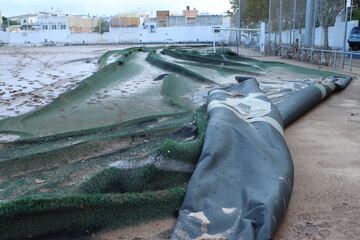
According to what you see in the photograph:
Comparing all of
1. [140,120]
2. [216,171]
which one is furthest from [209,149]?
[140,120]

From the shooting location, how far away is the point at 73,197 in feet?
8.45

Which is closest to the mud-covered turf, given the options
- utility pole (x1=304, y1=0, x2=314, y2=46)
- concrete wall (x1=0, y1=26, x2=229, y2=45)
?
utility pole (x1=304, y1=0, x2=314, y2=46)

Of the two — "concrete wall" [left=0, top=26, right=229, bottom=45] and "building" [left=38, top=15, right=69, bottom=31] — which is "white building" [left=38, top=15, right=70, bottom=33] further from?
"concrete wall" [left=0, top=26, right=229, bottom=45]

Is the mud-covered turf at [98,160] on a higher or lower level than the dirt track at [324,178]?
higher

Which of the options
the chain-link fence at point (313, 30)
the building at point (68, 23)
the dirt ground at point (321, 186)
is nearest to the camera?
the dirt ground at point (321, 186)

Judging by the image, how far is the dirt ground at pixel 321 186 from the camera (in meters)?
2.70

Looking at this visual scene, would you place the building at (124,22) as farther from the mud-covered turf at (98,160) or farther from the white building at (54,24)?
the mud-covered turf at (98,160)

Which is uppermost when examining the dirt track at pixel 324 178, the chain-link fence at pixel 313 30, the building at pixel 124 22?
the building at pixel 124 22

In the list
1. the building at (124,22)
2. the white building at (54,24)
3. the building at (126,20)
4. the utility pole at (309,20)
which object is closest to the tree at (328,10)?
the utility pole at (309,20)

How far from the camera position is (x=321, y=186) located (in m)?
3.44

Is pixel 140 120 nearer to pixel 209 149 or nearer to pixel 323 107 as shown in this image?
pixel 209 149

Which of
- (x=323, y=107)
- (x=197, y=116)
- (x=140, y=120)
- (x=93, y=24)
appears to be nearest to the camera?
(x=197, y=116)

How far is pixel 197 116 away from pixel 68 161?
1.68 metres

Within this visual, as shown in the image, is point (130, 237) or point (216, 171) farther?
point (216, 171)
